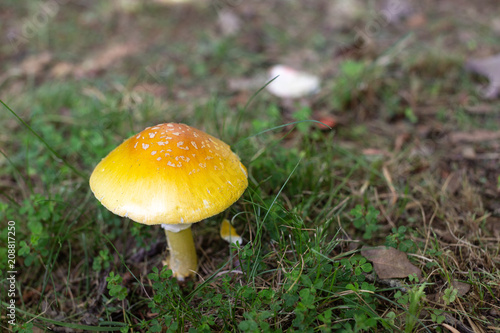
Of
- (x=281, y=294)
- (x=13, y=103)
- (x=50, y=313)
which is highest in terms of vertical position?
Result: (x=13, y=103)

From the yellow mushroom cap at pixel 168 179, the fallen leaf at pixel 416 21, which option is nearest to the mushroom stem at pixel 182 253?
the yellow mushroom cap at pixel 168 179

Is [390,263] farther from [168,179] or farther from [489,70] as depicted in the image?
[489,70]

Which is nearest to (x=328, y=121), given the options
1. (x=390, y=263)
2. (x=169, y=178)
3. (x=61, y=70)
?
(x=390, y=263)

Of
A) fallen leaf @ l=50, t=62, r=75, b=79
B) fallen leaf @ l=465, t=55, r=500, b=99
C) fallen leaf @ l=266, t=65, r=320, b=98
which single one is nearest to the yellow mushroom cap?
fallen leaf @ l=266, t=65, r=320, b=98

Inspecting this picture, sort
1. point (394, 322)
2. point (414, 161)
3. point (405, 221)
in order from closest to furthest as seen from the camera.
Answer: point (394, 322) → point (405, 221) → point (414, 161)

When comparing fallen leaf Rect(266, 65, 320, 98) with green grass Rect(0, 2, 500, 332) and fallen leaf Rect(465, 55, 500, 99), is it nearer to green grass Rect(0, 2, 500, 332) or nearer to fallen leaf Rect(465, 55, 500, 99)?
green grass Rect(0, 2, 500, 332)

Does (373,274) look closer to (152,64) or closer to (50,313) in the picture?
(50,313)

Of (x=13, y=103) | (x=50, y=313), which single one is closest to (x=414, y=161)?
(x=50, y=313)

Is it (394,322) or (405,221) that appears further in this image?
(405,221)
